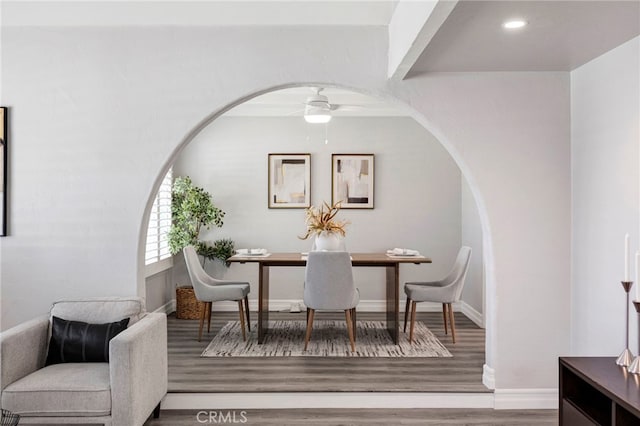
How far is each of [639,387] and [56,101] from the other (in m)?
3.88

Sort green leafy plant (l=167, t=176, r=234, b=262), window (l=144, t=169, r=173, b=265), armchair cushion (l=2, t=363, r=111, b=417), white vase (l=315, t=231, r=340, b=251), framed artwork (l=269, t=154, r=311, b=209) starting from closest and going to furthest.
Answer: armchair cushion (l=2, t=363, r=111, b=417) < white vase (l=315, t=231, r=340, b=251) < window (l=144, t=169, r=173, b=265) < green leafy plant (l=167, t=176, r=234, b=262) < framed artwork (l=269, t=154, r=311, b=209)

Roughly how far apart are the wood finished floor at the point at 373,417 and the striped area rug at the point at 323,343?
38.2 inches

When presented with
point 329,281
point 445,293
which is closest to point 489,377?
point 445,293

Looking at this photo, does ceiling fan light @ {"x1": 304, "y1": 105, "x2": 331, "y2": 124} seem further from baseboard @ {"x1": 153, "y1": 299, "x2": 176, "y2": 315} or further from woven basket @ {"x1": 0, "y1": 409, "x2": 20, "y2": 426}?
woven basket @ {"x1": 0, "y1": 409, "x2": 20, "y2": 426}

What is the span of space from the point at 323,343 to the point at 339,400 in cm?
133

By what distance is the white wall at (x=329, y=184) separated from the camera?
6.56 m

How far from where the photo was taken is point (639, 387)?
243 cm

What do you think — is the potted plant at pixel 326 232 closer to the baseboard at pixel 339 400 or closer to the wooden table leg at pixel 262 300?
the wooden table leg at pixel 262 300

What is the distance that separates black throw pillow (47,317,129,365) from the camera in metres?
3.16

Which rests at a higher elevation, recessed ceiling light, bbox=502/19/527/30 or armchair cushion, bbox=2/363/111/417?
recessed ceiling light, bbox=502/19/527/30

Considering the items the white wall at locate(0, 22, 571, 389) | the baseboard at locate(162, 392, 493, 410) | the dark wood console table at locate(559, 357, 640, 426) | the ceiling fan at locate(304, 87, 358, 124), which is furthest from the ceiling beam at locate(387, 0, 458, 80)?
the baseboard at locate(162, 392, 493, 410)

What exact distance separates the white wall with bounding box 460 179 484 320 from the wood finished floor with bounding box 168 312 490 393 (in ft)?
3.53

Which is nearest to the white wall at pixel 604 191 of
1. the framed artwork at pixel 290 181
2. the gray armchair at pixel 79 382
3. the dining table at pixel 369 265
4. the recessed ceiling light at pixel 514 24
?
the recessed ceiling light at pixel 514 24

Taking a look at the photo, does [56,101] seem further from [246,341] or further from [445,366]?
[445,366]
